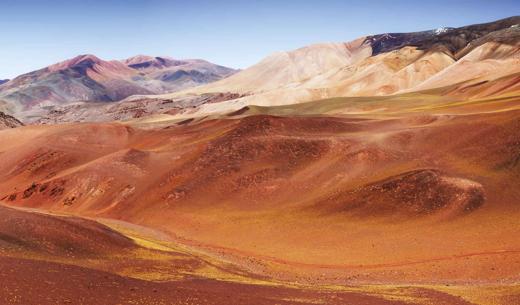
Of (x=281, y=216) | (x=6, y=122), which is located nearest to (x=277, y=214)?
(x=281, y=216)

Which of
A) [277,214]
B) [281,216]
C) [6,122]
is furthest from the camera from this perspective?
[6,122]

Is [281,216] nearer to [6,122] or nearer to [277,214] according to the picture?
[277,214]

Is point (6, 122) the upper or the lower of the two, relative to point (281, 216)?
upper

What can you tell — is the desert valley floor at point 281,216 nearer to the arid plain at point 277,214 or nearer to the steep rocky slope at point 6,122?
the arid plain at point 277,214

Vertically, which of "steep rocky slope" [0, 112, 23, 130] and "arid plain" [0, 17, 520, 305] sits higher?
"steep rocky slope" [0, 112, 23, 130]

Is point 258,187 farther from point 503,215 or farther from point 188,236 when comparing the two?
point 503,215

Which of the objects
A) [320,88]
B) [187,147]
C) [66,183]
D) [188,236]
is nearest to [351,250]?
[188,236]

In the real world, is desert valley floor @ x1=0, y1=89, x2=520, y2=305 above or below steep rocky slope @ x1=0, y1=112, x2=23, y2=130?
below

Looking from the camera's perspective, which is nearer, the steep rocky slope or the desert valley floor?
the desert valley floor

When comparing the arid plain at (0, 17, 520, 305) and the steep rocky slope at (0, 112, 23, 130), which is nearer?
the arid plain at (0, 17, 520, 305)

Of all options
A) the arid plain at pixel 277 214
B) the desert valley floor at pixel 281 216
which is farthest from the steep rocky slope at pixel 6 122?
the desert valley floor at pixel 281 216

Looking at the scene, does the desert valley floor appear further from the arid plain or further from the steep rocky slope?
the steep rocky slope

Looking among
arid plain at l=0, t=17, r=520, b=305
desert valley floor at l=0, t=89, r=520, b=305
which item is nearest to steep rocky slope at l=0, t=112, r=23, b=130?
arid plain at l=0, t=17, r=520, b=305
